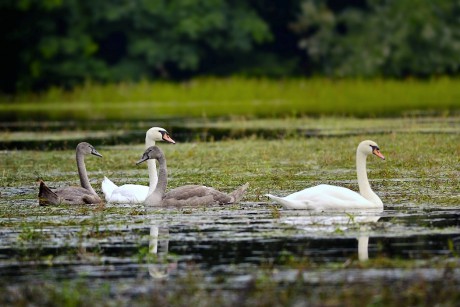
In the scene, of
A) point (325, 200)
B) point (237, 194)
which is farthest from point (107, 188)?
point (325, 200)

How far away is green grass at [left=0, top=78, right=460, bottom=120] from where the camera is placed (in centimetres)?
3856

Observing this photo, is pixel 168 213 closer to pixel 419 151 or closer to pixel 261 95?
pixel 419 151

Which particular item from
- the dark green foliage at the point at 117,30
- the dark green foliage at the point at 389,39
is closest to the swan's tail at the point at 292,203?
the dark green foliage at the point at 117,30

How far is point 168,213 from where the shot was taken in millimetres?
12977

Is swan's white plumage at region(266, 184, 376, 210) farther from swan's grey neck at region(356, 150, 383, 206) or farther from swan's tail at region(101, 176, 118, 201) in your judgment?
swan's tail at region(101, 176, 118, 201)

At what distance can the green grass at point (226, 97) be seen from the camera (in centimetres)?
3856

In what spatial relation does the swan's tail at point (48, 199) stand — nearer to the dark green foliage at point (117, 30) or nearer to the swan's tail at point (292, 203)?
the swan's tail at point (292, 203)

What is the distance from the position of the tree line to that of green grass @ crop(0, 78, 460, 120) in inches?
65.4

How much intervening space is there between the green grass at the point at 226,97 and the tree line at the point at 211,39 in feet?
5.45

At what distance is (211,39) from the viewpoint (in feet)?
179

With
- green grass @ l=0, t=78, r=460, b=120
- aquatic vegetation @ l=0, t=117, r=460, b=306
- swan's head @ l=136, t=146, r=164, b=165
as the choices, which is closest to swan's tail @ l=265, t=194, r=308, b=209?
aquatic vegetation @ l=0, t=117, r=460, b=306

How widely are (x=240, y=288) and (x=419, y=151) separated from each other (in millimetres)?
10584

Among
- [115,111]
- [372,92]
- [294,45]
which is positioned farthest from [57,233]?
[294,45]

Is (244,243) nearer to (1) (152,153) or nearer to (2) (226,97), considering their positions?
(1) (152,153)
